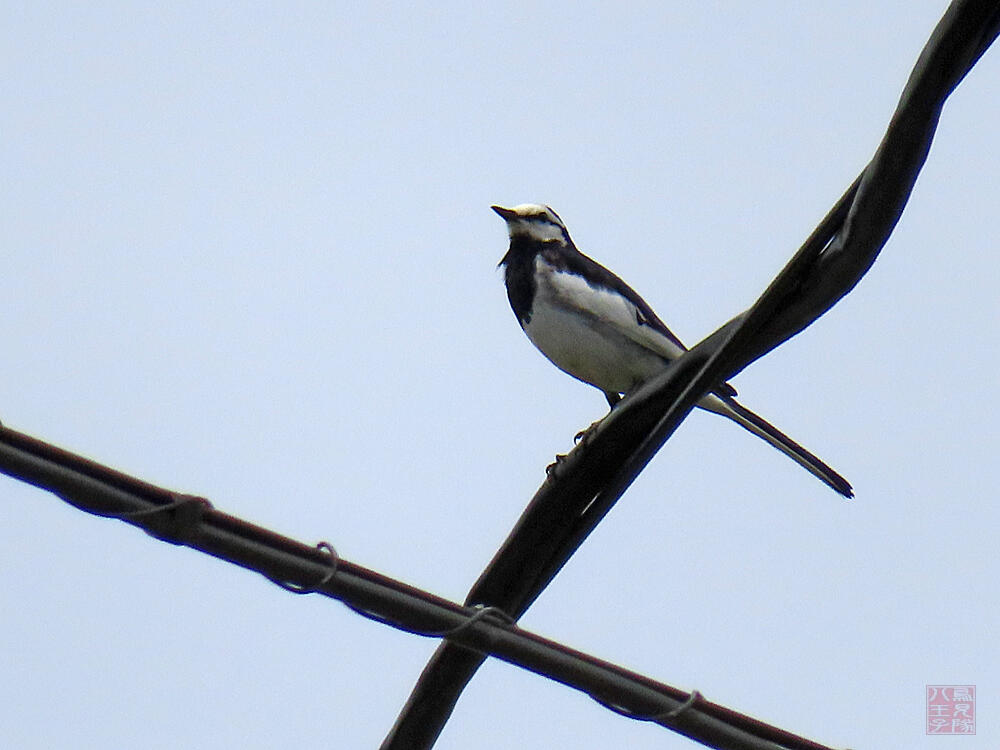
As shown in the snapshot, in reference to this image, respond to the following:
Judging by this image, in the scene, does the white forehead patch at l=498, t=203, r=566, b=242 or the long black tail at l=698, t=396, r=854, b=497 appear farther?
the white forehead patch at l=498, t=203, r=566, b=242

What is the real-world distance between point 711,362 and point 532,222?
5652 mm

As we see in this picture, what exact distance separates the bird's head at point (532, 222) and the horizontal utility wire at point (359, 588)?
5836 mm

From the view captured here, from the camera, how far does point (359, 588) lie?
10.1 feet

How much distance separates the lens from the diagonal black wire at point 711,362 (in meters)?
3.03

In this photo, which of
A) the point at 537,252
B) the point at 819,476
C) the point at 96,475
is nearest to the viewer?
the point at 96,475

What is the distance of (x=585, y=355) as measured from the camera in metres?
7.74

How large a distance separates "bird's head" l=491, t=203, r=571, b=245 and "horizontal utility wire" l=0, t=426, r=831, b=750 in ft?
19.1

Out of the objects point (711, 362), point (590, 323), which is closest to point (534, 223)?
point (590, 323)

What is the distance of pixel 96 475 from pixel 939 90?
1923mm

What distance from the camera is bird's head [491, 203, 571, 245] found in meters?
8.98

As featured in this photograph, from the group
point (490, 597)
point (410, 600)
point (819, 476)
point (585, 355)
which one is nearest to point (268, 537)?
point (410, 600)

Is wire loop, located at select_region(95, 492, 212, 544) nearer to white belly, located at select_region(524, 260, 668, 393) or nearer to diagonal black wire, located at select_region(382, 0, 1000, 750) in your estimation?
diagonal black wire, located at select_region(382, 0, 1000, 750)

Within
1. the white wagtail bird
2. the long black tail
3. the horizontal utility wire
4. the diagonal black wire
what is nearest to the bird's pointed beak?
the white wagtail bird

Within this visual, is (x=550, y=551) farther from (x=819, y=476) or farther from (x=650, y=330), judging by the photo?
(x=650, y=330)
